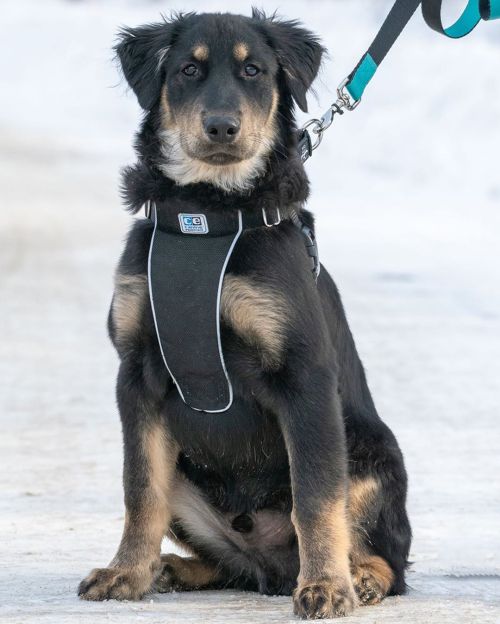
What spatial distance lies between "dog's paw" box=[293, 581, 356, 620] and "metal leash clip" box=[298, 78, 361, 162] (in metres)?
1.62

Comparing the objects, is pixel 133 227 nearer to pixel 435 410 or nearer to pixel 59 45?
pixel 435 410

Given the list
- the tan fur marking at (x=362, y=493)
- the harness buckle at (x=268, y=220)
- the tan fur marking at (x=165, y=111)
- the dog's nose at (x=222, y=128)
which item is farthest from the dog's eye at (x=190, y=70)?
the tan fur marking at (x=362, y=493)

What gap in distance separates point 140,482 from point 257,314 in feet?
2.48

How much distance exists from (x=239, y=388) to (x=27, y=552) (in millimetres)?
1381

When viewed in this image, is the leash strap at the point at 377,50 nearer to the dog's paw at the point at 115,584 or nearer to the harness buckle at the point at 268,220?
the harness buckle at the point at 268,220

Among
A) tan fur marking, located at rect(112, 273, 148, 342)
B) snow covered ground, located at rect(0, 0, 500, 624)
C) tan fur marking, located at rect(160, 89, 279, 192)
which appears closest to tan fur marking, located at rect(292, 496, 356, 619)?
snow covered ground, located at rect(0, 0, 500, 624)

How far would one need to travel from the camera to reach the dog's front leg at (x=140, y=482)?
4.48 meters

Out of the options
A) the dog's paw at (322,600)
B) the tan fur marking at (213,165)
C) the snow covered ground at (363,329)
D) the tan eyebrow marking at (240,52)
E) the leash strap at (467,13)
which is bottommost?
the snow covered ground at (363,329)

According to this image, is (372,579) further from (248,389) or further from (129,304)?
(129,304)

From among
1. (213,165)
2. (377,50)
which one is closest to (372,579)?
(213,165)

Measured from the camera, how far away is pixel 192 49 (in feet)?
15.3

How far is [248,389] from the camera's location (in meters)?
4.32

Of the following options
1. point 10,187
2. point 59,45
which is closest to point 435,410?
point 10,187

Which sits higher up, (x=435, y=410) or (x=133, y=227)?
(x=133, y=227)
